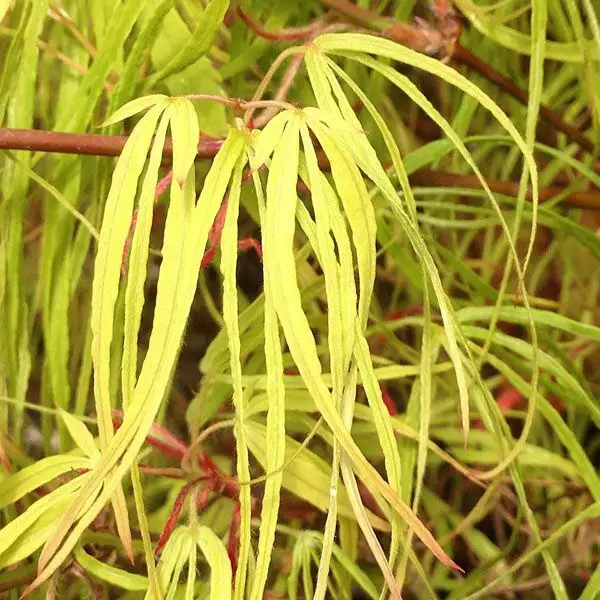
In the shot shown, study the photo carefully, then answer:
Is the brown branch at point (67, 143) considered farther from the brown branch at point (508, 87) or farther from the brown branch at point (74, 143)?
the brown branch at point (508, 87)

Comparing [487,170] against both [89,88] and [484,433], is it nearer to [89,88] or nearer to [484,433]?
[484,433]

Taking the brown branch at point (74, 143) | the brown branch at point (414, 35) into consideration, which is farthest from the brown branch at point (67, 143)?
the brown branch at point (414, 35)

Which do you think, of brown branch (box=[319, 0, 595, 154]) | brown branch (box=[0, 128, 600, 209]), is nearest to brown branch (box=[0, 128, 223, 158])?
brown branch (box=[0, 128, 600, 209])

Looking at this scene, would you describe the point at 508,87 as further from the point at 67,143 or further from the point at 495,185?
the point at 67,143

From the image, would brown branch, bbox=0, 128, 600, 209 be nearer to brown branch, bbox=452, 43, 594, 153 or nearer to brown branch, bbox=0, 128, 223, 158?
brown branch, bbox=0, 128, 223, 158

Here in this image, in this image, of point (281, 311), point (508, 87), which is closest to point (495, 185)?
point (508, 87)

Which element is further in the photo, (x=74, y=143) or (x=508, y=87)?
(x=508, y=87)

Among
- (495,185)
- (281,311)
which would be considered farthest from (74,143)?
(495,185)

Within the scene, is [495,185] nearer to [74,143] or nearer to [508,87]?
[508,87]

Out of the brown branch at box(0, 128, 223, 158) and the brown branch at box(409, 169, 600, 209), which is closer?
the brown branch at box(0, 128, 223, 158)
